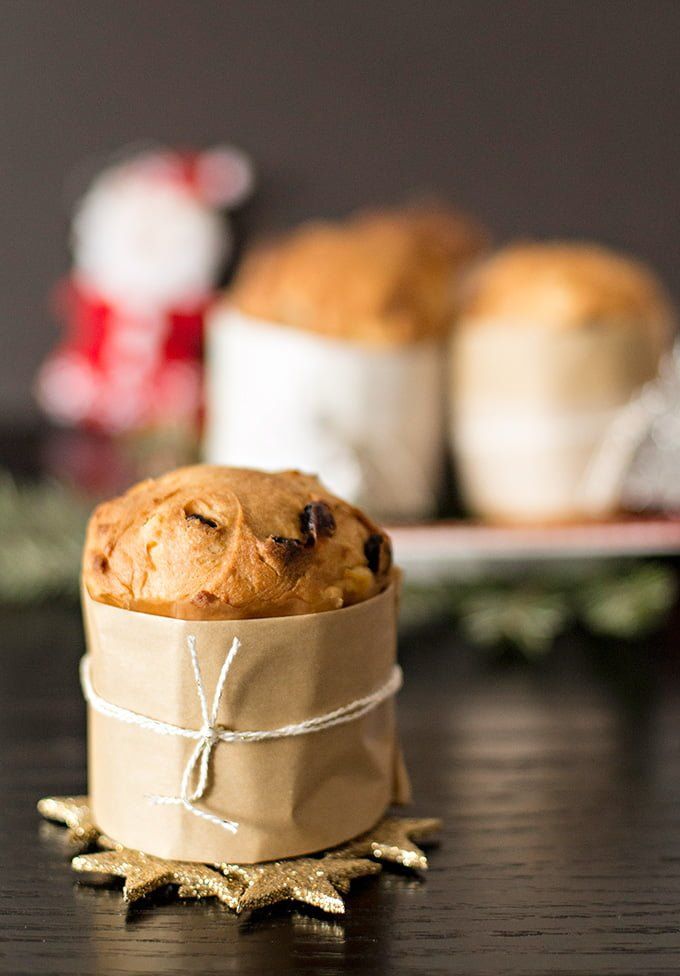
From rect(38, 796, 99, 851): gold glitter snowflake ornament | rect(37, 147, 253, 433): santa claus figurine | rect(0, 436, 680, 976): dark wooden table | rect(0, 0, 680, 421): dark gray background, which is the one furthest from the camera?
rect(0, 0, 680, 421): dark gray background

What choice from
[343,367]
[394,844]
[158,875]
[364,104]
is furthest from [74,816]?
[364,104]

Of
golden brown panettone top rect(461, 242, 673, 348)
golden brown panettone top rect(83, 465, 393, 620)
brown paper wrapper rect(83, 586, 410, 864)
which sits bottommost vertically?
brown paper wrapper rect(83, 586, 410, 864)

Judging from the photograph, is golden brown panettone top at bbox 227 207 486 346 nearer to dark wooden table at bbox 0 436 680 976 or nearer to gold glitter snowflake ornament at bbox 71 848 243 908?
dark wooden table at bbox 0 436 680 976

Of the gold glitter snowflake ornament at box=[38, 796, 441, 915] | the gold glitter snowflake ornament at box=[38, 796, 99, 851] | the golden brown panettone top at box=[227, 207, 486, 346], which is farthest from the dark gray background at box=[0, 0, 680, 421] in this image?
the gold glitter snowflake ornament at box=[38, 796, 441, 915]

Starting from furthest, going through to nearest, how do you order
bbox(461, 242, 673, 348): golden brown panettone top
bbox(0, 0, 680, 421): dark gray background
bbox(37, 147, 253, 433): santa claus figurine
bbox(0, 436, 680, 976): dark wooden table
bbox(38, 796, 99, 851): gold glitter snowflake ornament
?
bbox(0, 0, 680, 421): dark gray background → bbox(37, 147, 253, 433): santa claus figurine → bbox(461, 242, 673, 348): golden brown panettone top → bbox(38, 796, 99, 851): gold glitter snowflake ornament → bbox(0, 436, 680, 976): dark wooden table

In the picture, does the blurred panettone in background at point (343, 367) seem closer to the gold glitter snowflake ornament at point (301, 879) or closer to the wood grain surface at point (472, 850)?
the wood grain surface at point (472, 850)

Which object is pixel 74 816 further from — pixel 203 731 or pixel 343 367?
pixel 343 367

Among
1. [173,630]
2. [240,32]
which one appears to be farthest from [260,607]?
[240,32]
